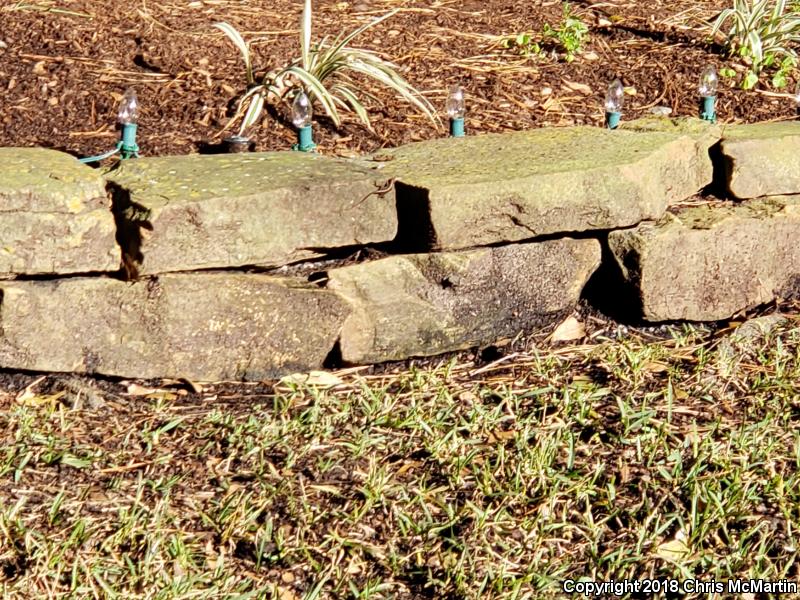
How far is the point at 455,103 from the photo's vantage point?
160 inches

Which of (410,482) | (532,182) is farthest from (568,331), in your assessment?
(410,482)

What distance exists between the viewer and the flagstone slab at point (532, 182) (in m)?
3.60

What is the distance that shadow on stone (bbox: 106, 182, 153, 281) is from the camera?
3307mm

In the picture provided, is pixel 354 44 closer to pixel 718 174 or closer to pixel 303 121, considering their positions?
pixel 303 121

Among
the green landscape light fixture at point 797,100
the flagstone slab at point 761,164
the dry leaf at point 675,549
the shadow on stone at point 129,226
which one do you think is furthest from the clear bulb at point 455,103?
the dry leaf at point 675,549

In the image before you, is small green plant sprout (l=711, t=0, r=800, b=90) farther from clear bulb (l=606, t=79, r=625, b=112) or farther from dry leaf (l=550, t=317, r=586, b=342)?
dry leaf (l=550, t=317, r=586, b=342)

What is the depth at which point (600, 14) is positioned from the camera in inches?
210

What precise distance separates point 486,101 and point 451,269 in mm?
1087

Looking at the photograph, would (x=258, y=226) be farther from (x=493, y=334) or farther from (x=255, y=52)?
(x=255, y=52)

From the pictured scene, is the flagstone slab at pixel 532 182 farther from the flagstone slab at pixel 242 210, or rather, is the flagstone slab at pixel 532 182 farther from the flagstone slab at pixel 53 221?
the flagstone slab at pixel 53 221

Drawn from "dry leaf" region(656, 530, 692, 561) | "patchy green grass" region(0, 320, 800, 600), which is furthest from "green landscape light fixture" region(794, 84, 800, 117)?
"dry leaf" region(656, 530, 692, 561)

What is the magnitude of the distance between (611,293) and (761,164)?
26.4 inches

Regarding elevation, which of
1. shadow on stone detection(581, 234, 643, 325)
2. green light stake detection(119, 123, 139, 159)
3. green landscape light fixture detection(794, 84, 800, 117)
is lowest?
shadow on stone detection(581, 234, 643, 325)

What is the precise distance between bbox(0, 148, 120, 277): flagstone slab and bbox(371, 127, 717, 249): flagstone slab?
33.1 inches
